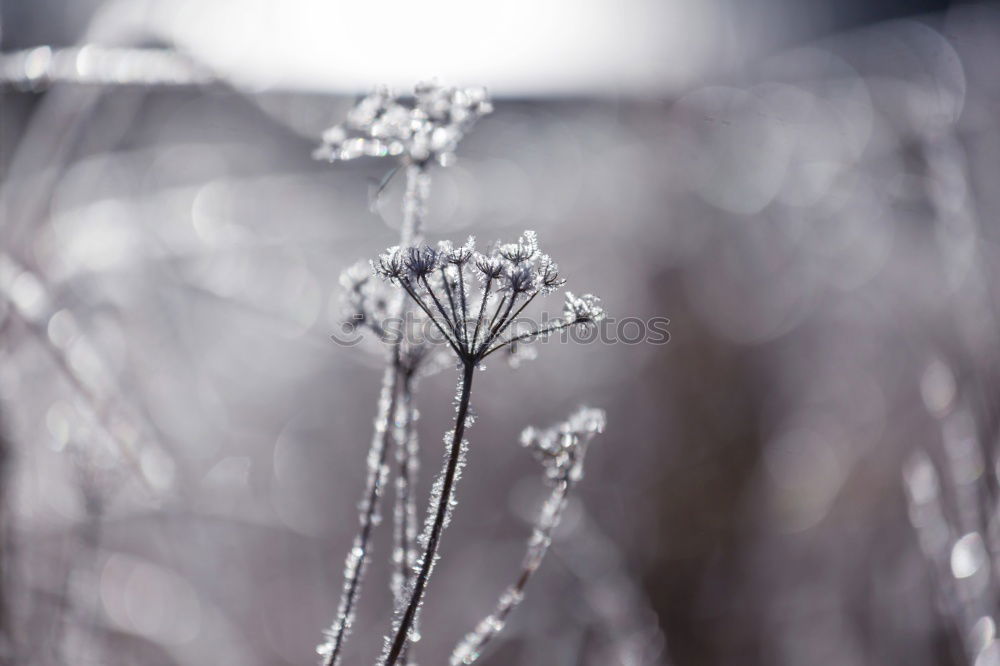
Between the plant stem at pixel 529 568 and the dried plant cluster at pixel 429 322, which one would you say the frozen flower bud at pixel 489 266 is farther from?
the plant stem at pixel 529 568

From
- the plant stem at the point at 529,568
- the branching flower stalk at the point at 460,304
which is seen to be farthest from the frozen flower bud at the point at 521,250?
the plant stem at the point at 529,568

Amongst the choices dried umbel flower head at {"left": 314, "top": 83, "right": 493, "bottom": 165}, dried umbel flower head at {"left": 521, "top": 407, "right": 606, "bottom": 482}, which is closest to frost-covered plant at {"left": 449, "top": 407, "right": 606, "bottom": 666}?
dried umbel flower head at {"left": 521, "top": 407, "right": 606, "bottom": 482}

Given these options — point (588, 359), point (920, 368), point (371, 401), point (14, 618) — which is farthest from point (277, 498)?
point (920, 368)

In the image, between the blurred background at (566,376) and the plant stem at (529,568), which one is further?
the blurred background at (566,376)

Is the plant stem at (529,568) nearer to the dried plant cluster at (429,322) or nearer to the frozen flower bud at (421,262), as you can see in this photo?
the dried plant cluster at (429,322)

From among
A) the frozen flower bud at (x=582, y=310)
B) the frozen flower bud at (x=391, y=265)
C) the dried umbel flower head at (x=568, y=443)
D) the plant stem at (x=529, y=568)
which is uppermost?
the frozen flower bud at (x=391, y=265)

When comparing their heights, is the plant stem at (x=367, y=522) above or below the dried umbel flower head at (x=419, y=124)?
below

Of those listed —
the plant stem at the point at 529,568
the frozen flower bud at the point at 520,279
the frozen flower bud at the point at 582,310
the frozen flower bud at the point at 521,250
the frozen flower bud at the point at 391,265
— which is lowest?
the plant stem at the point at 529,568

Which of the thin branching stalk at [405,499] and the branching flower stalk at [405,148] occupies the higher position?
the branching flower stalk at [405,148]
